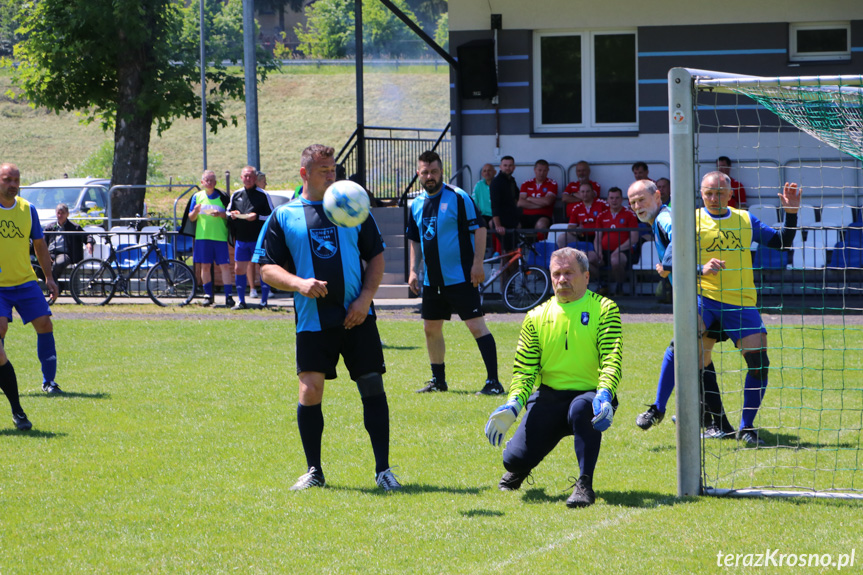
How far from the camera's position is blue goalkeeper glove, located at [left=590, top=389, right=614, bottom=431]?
17.5ft

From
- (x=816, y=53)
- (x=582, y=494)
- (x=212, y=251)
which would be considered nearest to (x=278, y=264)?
(x=582, y=494)

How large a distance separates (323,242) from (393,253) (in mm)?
12325

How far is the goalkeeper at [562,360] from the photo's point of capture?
5.75 meters

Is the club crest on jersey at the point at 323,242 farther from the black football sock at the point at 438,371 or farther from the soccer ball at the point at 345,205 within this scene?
the black football sock at the point at 438,371

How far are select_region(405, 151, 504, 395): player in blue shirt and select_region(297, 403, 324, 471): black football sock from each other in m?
3.20

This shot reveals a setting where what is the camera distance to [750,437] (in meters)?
7.04

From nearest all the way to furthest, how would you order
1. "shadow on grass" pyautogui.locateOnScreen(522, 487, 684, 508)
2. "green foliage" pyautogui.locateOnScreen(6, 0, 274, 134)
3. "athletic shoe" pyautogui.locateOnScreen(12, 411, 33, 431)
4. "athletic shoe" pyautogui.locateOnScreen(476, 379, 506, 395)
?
"shadow on grass" pyautogui.locateOnScreen(522, 487, 684, 508) → "athletic shoe" pyautogui.locateOnScreen(12, 411, 33, 431) → "athletic shoe" pyautogui.locateOnScreen(476, 379, 506, 395) → "green foliage" pyautogui.locateOnScreen(6, 0, 274, 134)

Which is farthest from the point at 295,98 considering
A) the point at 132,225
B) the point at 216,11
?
the point at 132,225

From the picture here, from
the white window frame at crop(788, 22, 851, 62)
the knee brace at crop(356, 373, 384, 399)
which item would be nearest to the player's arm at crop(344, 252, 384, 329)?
the knee brace at crop(356, 373, 384, 399)

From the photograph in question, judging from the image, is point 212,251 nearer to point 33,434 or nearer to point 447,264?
point 447,264

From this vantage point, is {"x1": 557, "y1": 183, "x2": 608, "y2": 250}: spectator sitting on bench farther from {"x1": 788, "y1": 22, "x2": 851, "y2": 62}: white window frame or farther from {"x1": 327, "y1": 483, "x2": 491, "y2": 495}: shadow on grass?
{"x1": 327, "y1": 483, "x2": 491, "y2": 495}: shadow on grass

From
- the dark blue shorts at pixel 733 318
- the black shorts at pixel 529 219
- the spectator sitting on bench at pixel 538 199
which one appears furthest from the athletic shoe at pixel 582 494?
the black shorts at pixel 529 219

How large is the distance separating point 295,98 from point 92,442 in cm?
6643

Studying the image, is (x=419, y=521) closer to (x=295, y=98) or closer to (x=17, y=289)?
(x=17, y=289)
